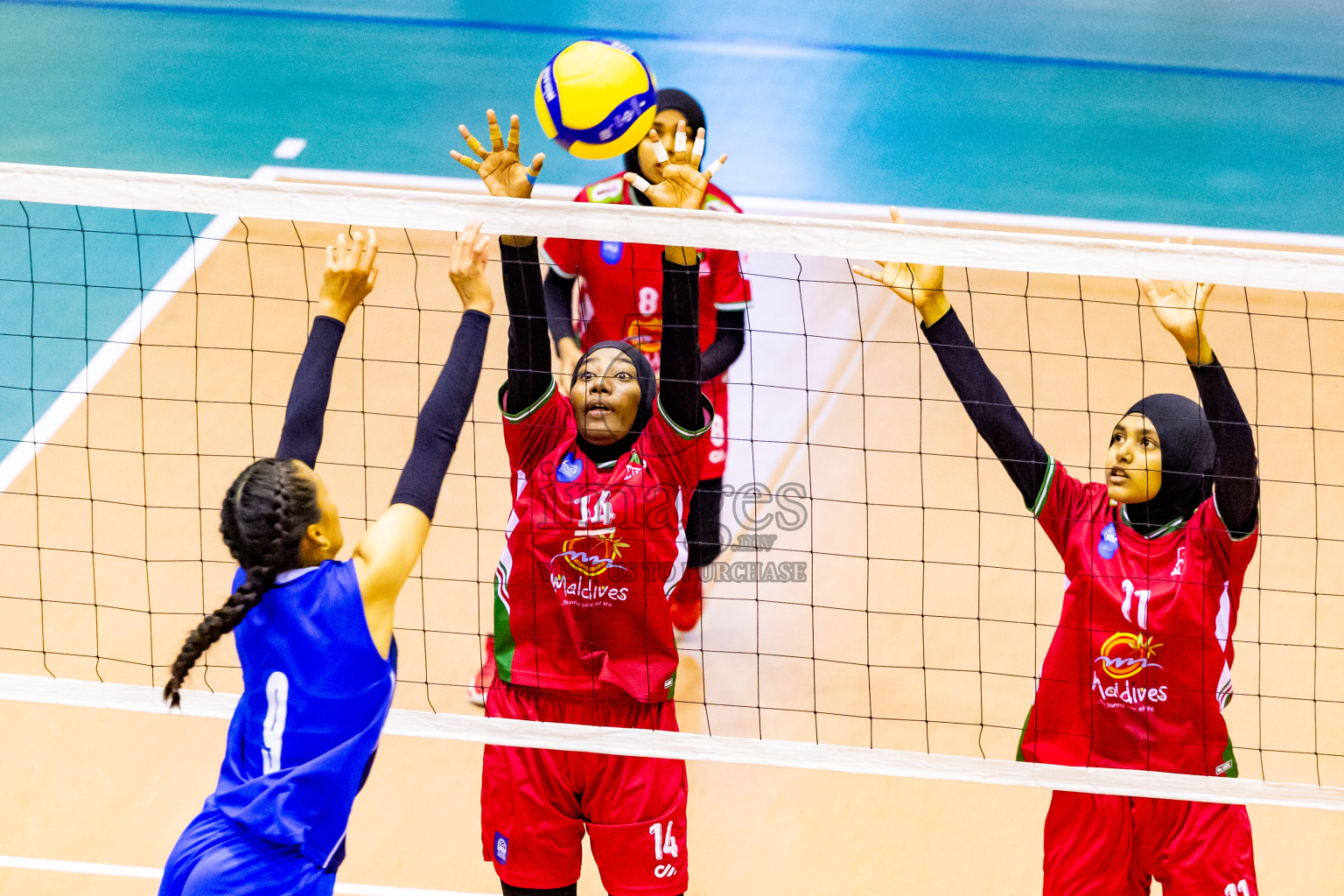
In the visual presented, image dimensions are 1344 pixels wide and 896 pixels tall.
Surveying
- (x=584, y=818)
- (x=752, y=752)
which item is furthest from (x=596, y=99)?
(x=584, y=818)

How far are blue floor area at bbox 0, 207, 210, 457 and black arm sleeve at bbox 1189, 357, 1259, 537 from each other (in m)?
5.34

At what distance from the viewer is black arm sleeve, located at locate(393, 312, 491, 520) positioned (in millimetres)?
2957

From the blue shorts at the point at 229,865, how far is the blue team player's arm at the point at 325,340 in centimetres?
85

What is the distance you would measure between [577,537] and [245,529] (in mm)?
1110

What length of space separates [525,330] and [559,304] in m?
1.60

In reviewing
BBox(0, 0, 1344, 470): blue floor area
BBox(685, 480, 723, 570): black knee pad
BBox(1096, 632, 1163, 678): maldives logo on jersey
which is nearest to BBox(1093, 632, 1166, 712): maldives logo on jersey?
BBox(1096, 632, 1163, 678): maldives logo on jersey

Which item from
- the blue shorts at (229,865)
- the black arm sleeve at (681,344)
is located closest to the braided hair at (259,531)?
the blue shorts at (229,865)

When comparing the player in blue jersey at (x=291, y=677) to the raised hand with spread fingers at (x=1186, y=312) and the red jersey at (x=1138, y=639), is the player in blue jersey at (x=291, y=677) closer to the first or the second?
the red jersey at (x=1138, y=639)

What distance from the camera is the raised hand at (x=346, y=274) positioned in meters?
3.19

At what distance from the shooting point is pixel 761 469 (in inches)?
253

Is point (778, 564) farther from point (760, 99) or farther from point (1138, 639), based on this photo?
point (760, 99)

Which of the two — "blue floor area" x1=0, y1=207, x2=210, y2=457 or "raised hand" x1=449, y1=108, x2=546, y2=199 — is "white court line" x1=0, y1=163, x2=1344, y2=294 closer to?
"raised hand" x1=449, y1=108, x2=546, y2=199

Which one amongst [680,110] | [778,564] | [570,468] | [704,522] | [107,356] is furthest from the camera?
[107,356]

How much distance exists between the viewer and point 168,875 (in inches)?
111
